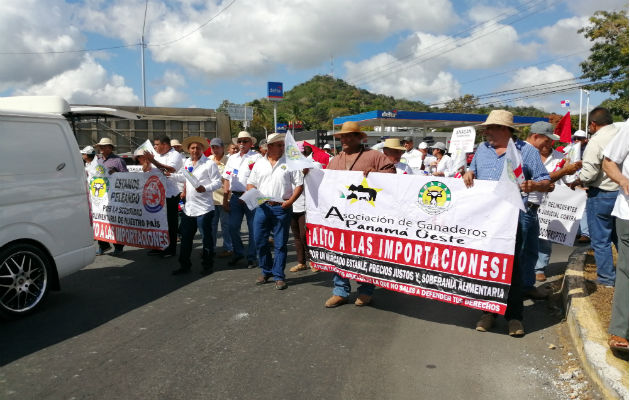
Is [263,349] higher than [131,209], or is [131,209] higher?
[131,209]

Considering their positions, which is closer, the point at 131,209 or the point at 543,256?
the point at 543,256

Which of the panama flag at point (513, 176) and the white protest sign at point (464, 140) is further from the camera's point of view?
the white protest sign at point (464, 140)

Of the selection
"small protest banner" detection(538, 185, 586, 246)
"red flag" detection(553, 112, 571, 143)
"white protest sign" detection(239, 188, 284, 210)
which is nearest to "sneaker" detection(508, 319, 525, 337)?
"small protest banner" detection(538, 185, 586, 246)

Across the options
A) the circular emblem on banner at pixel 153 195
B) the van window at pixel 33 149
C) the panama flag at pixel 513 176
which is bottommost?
the circular emblem on banner at pixel 153 195

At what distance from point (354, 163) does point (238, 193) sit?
2949 mm

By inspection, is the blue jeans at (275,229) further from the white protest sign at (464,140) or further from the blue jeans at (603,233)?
the white protest sign at (464,140)

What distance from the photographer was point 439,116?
35750mm

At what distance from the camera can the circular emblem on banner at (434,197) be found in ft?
14.3

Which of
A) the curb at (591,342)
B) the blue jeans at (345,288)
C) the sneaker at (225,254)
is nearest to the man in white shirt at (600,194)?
the curb at (591,342)

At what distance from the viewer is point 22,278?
4766mm

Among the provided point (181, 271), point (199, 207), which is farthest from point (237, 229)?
point (181, 271)

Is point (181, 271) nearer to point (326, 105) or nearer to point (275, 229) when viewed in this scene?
point (275, 229)


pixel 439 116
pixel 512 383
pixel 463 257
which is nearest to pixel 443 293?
pixel 463 257

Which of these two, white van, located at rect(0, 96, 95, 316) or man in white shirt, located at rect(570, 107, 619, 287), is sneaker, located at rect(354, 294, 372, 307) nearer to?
man in white shirt, located at rect(570, 107, 619, 287)
